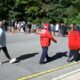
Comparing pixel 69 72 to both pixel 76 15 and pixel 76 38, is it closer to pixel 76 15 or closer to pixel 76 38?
pixel 76 38

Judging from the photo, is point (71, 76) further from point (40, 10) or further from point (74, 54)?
point (40, 10)

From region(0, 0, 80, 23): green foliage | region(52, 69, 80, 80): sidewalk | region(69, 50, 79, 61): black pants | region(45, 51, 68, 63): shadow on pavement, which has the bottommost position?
region(0, 0, 80, 23): green foliage

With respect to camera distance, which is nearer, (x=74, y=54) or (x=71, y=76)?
(x=71, y=76)

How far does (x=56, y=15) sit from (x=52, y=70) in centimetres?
3048

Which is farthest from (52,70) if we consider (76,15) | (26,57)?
(76,15)

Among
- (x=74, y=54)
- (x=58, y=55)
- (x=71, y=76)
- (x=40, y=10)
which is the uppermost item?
(x=71, y=76)

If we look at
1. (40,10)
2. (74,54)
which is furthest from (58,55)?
(40,10)

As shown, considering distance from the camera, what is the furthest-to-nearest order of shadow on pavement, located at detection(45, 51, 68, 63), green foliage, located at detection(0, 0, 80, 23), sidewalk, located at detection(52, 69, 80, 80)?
1. green foliage, located at detection(0, 0, 80, 23)
2. shadow on pavement, located at detection(45, 51, 68, 63)
3. sidewalk, located at detection(52, 69, 80, 80)

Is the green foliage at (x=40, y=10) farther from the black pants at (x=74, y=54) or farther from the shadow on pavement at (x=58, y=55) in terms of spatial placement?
the black pants at (x=74, y=54)

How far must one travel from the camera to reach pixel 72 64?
10.6 meters

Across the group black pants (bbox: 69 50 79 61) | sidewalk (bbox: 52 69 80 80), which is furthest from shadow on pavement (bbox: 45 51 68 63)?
sidewalk (bbox: 52 69 80 80)

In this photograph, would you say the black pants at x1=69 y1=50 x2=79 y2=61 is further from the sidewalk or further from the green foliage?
the green foliage

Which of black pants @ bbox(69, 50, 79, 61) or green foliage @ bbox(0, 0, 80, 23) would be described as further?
green foliage @ bbox(0, 0, 80, 23)

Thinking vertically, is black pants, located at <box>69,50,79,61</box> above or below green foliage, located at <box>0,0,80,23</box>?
above
